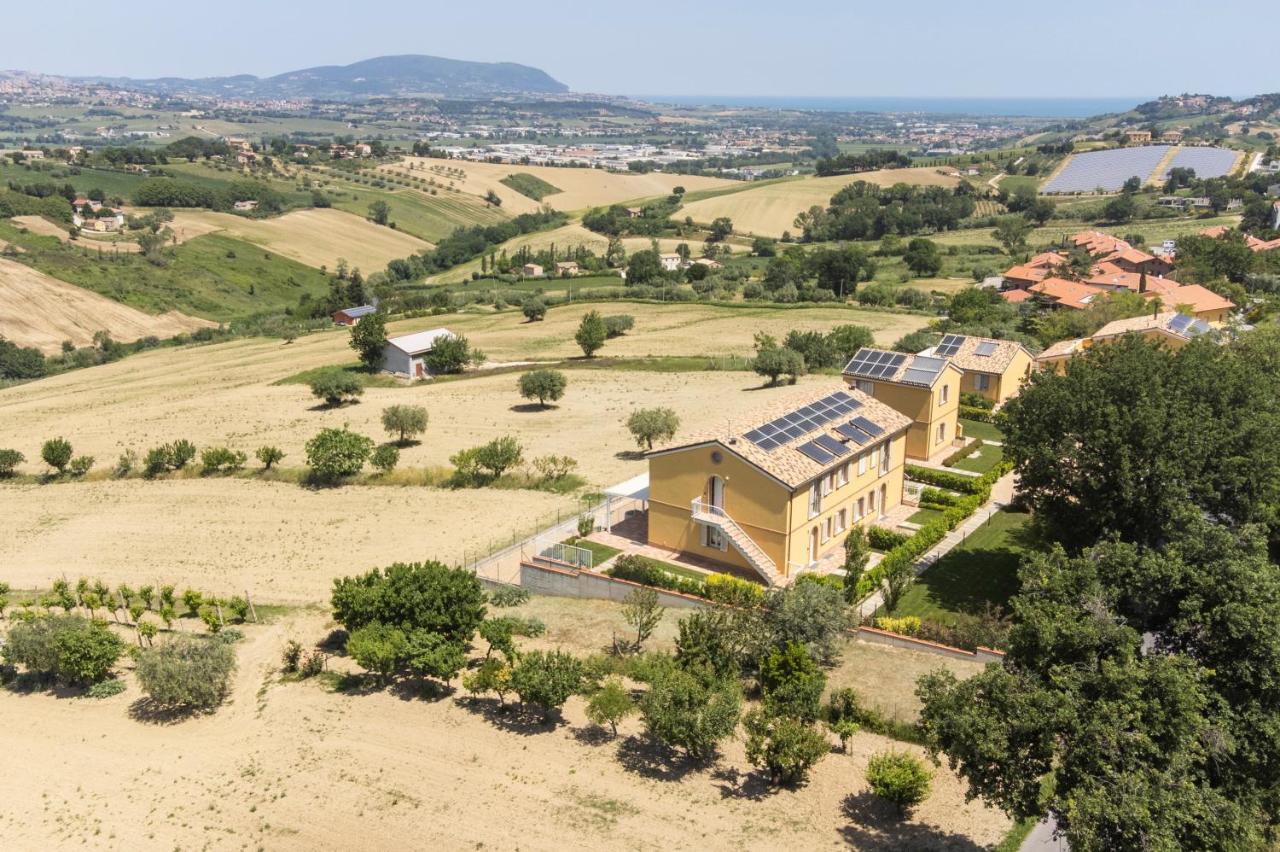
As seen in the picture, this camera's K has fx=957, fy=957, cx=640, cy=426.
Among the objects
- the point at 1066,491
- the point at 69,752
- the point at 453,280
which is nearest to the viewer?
the point at 69,752

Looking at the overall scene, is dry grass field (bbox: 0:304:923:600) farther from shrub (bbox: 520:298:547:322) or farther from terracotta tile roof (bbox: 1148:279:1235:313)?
terracotta tile roof (bbox: 1148:279:1235:313)

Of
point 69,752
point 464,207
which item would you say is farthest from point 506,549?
point 464,207

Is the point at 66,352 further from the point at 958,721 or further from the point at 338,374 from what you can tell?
the point at 958,721

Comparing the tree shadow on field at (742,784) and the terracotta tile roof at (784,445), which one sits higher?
the terracotta tile roof at (784,445)

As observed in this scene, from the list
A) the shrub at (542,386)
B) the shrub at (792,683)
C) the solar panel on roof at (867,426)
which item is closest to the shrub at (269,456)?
the shrub at (542,386)

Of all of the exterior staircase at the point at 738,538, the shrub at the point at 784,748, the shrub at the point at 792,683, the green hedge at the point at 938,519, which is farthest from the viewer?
the exterior staircase at the point at 738,538

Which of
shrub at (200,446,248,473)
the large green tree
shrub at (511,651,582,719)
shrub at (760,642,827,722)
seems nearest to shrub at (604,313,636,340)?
shrub at (200,446,248,473)

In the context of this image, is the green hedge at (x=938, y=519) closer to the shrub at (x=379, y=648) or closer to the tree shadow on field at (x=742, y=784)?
the tree shadow on field at (x=742, y=784)
